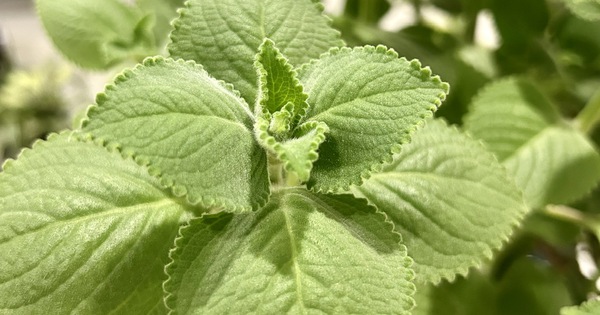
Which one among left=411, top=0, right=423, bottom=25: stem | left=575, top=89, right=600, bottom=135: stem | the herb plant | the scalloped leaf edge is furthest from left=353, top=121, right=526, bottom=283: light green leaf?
left=411, top=0, right=423, bottom=25: stem

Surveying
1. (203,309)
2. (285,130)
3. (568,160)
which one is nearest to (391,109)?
(285,130)

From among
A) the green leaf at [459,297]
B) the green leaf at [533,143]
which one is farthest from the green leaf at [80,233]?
the green leaf at [533,143]

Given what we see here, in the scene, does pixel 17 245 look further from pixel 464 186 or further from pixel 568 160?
pixel 568 160

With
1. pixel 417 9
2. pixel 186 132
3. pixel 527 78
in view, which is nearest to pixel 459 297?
pixel 527 78

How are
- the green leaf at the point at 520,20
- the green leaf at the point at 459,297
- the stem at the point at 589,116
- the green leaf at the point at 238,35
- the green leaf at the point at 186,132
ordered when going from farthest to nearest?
the green leaf at the point at 520,20
the stem at the point at 589,116
the green leaf at the point at 459,297
the green leaf at the point at 238,35
the green leaf at the point at 186,132

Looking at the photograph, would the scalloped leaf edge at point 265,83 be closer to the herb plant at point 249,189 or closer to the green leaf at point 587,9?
the herb plant at point 249,189

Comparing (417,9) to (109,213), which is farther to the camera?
(417,9)

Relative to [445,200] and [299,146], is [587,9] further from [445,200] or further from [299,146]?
[299,146]
